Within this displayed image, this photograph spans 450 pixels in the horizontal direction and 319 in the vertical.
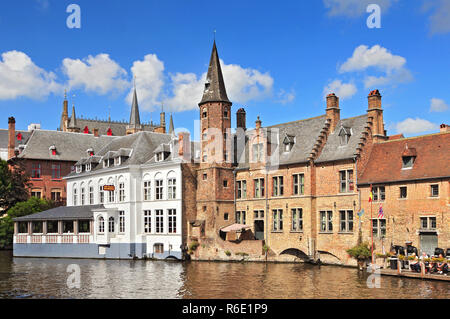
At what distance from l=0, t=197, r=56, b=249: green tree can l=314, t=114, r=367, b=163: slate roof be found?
123 ft

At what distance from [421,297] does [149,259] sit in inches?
1153

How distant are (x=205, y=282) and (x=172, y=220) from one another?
16.7 metres

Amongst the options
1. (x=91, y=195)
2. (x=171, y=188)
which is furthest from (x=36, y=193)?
(x=171, y=188)

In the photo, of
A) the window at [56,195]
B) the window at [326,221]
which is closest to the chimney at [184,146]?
the window at [326,221]

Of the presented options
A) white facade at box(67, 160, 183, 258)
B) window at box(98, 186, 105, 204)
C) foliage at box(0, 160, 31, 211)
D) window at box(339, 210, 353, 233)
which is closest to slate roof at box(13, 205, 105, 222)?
window at box(98, 186, 105, 204)

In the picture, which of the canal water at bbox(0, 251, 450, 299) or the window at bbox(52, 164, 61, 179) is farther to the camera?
the window at bbox(52, 164, 61, 179)

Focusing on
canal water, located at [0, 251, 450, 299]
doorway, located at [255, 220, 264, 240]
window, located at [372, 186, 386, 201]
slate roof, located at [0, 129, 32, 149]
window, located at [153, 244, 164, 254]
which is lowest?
canal water, located at [0, 251, 450, 299]

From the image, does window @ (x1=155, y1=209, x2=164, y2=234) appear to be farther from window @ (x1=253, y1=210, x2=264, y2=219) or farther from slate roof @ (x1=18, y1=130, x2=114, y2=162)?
slate roof @ (x1=18, y1=130, x2=114, y2=162)

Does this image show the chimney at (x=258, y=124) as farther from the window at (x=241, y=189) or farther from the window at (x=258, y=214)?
the window at (x=258, y=214)

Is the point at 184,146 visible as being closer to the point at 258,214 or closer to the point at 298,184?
the point at 258,214

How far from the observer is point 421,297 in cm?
2680

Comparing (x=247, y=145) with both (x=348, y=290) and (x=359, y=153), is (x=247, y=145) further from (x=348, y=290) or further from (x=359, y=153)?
(x=348, y=290)

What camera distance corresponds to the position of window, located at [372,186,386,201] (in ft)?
130
